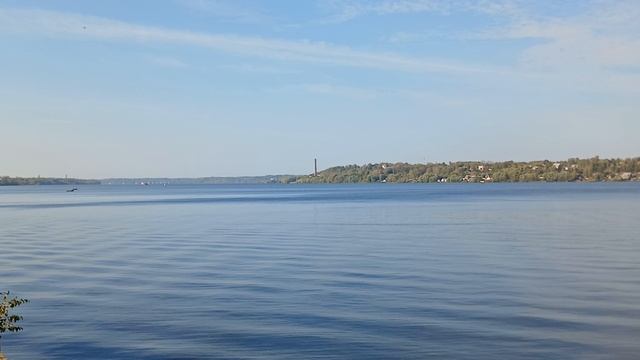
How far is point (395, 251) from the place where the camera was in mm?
32062

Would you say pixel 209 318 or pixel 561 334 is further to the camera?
pixel 209 318

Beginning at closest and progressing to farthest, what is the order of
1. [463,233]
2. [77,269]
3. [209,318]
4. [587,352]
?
[587,352]
[209,318]
[77,269]
[463,233]

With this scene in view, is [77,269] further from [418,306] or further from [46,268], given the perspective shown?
[418,306]

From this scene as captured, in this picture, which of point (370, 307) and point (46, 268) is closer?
point (370, 307)

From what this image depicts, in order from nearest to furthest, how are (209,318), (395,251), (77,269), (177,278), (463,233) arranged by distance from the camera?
(209,318) → (177,278) → (77,269) → (395,251) → (463,233)

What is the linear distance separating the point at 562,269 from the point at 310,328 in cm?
1258

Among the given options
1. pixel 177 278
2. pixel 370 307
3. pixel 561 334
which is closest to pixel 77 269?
pixel 177 278

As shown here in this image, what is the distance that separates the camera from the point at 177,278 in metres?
24.6

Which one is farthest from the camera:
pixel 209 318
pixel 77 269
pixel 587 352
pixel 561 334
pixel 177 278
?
pixel 77 269

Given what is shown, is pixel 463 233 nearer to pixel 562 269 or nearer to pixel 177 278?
pixel 562 269

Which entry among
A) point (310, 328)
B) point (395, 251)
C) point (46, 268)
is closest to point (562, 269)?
point (395, 251)

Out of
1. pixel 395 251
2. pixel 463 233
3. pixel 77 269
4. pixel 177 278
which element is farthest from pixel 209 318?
pixel 463 233

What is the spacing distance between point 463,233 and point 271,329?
26.8 meters

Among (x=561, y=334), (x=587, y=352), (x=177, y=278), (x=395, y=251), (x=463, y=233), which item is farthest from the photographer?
(x=463, y=233)
